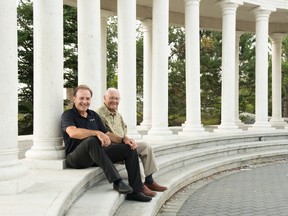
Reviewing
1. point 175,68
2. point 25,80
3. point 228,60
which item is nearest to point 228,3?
point 228,60

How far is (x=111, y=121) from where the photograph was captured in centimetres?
3241

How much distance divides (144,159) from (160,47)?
25.2 m

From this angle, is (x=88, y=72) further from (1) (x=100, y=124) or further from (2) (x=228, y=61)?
(2) (x=228, y=61)

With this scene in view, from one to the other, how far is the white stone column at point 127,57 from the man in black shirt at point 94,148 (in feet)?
55.1

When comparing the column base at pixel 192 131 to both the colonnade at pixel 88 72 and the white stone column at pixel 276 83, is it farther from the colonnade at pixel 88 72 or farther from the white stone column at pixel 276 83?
the white stone column at pixel 276 83

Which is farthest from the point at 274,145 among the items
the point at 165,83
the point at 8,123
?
the point at 8,123

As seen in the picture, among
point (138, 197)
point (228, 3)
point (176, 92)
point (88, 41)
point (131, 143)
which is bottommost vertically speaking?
point (138, 197)

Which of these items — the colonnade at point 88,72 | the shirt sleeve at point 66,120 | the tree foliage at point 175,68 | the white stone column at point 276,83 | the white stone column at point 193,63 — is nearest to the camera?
the colonnade at point 88,72

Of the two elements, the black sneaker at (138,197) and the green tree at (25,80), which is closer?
the black sneaker at (138,197)

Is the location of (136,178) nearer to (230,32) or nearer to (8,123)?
(8,123)

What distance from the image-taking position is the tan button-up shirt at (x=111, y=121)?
3192cm

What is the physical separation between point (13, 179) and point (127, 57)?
85.4ft

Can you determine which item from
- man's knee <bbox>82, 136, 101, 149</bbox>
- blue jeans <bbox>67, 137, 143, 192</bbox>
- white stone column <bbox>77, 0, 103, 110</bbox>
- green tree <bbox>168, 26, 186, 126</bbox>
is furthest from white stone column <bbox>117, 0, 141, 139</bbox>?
green tree <bbox>168, 26, 186, 126</bbox>

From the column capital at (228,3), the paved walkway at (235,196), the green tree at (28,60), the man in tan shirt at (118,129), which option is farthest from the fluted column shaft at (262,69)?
the green tree at (28,60)
